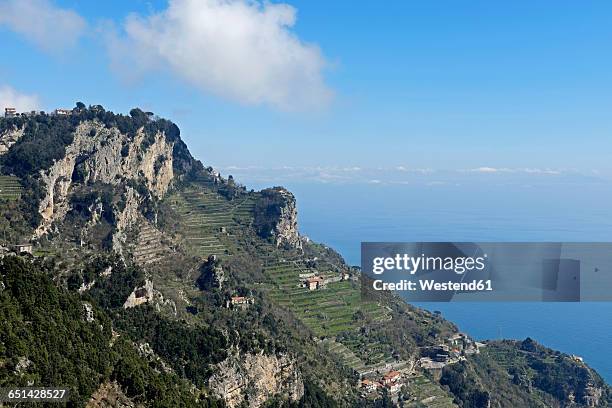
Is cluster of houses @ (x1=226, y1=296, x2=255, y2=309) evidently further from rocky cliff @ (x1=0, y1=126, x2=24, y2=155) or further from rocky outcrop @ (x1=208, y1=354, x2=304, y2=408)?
rocky cliff @ (x1=0, y1=126, x2=24, y2=155)

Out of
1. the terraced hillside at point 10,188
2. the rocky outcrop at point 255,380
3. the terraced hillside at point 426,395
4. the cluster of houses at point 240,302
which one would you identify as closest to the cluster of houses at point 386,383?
the terraced hillside at point 426,395

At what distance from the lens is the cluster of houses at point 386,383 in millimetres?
41406

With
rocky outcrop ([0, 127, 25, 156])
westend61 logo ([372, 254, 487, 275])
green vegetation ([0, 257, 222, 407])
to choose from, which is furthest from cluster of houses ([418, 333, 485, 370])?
rocky outcrop ([0, 127, 25, 156])

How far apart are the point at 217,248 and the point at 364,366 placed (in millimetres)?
19971

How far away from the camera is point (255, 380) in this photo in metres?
32.4

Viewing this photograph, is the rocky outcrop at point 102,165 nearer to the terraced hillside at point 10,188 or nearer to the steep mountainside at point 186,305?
the steep mountainside at point 186,305

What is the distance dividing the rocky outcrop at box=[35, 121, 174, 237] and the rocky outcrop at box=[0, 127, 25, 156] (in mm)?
5166

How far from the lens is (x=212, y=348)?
1221 inches

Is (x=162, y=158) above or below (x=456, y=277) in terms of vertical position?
above

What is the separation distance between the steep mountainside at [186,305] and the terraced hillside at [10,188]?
0.24m

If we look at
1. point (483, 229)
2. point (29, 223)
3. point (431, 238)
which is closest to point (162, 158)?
point (29, 223)

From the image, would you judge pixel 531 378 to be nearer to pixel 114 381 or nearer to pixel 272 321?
pixel 272 321

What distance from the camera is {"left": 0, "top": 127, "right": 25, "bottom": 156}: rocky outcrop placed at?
168 ft

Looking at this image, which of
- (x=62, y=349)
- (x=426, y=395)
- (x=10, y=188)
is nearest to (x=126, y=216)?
(x=10, y=188)
